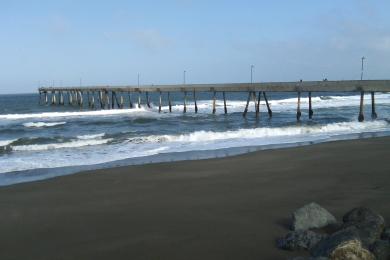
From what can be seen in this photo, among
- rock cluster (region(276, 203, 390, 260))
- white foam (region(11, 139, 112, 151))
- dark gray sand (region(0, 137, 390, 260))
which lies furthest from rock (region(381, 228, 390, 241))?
white foam (region(11, 139, 112, 151))

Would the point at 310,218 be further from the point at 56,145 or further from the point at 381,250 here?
the point at 56,145

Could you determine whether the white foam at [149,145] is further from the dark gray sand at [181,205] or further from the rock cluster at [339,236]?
the rock cluster at [339,236]

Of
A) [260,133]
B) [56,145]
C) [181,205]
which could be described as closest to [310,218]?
[181,205]

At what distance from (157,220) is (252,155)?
7038 millimetres


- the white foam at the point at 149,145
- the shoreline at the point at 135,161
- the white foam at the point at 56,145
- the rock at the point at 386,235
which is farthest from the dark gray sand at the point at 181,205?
the white foam at the point at 56,145

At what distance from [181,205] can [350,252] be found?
11.5 ft

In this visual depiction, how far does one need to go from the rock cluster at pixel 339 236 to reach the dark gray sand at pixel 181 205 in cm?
27

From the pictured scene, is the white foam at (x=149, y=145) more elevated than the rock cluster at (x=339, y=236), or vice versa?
the rock cluster at (x=339, y=236)

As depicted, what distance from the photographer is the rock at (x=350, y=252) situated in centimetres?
412

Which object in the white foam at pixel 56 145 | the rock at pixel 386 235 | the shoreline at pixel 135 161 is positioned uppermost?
the rock at pixel 386 235

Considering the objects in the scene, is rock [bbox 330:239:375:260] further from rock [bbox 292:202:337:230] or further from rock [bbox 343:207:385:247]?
rock [bbox 292:202:337:230]

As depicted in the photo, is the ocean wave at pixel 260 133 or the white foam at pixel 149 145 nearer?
the white foam at pixel 149 145

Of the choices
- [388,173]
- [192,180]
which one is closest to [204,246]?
[192,180]

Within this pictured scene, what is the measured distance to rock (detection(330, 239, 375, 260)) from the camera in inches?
162
